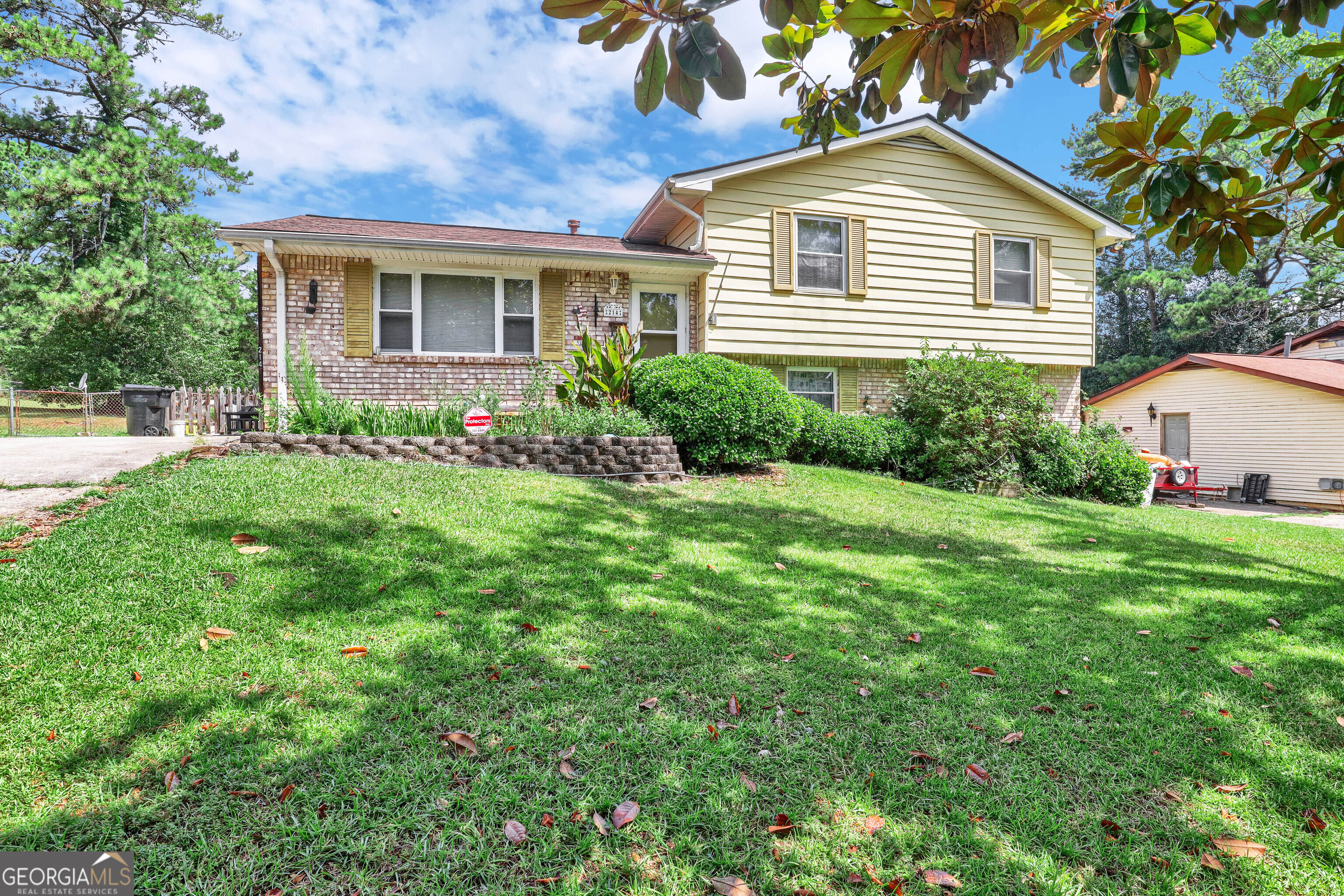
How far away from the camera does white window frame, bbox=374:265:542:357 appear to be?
10148mm

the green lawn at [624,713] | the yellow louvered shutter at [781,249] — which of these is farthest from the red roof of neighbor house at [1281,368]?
the green lawn at [624,713]

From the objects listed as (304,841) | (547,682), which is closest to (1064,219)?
(547,682)

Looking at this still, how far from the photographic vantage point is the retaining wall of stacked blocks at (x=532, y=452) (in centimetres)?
758

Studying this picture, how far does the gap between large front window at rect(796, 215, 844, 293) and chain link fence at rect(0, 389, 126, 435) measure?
15.0 meters

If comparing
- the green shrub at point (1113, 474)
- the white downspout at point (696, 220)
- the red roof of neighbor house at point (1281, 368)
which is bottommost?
the green shrub at point (1113, 474)

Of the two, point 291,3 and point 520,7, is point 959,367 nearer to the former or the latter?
point 520,7

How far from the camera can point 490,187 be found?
20.6 m

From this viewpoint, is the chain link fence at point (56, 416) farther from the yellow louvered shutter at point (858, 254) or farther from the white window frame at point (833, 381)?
the yellow louvered shutter at point (858, 254)

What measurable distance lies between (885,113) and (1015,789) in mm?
2609

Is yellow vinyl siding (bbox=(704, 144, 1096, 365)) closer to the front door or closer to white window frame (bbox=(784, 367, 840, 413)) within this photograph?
white window frame (bbox=(784, 367, 840, 413))

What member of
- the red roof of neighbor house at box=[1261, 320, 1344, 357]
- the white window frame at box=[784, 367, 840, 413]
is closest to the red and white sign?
the white window frame at box=[784, 367, 840, 413]

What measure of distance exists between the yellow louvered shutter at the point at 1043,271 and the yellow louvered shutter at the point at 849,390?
437 cm

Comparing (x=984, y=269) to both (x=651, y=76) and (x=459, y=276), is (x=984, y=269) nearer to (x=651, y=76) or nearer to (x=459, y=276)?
(x=459, y=276)

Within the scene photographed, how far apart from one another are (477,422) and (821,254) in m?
7.46
